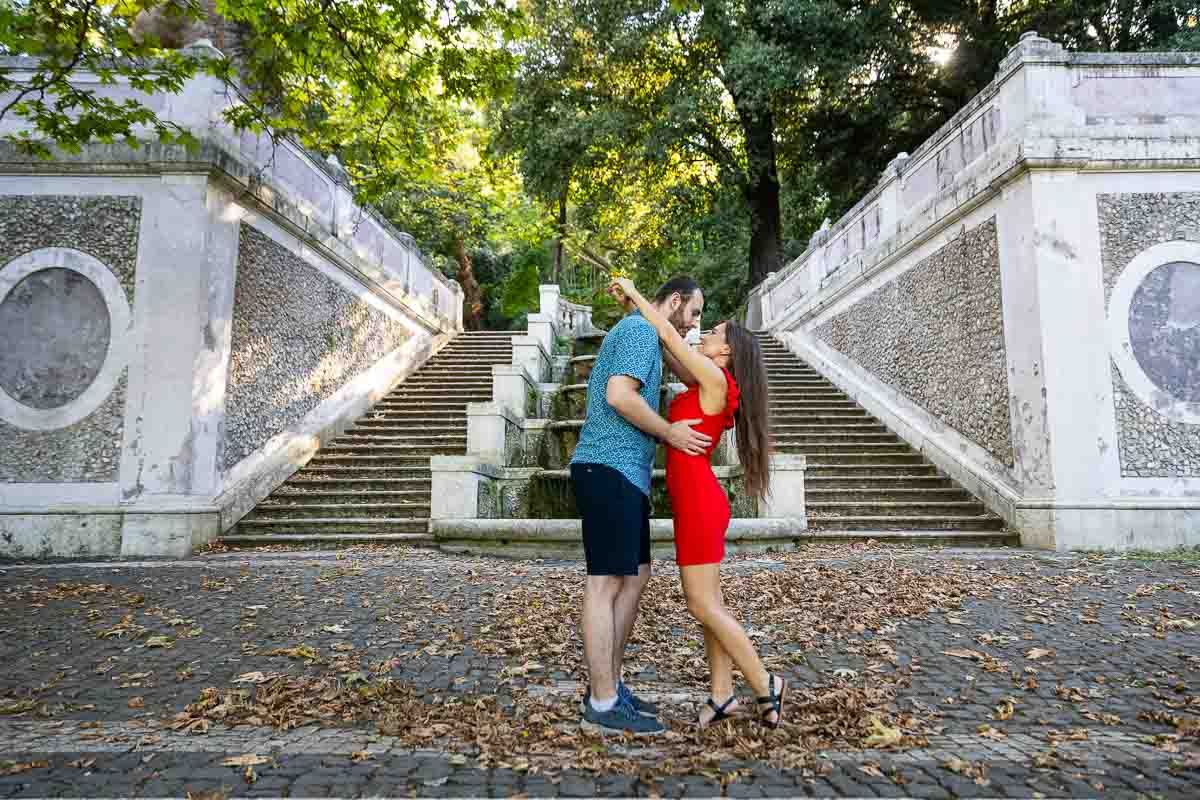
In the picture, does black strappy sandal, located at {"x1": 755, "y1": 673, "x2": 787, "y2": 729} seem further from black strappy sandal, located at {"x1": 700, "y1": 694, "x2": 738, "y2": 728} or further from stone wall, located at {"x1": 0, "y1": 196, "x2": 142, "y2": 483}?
stone wall, located at {"x1": 0, "y1": 196, "x2": 142, "y2": 483}

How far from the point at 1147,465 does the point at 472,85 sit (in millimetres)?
8189

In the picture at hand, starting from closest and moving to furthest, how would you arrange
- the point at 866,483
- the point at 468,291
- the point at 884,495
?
the point at 884,495 < the point at 866,483 < the point at 468,291

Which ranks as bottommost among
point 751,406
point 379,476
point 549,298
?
point 379,476

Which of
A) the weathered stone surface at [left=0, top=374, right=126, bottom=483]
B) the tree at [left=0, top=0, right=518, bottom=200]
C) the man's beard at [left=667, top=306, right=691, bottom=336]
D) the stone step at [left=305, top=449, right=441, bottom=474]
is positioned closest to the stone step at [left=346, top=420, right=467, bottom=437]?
the stone step at [left=305, top=449, right=441, bottom=474]

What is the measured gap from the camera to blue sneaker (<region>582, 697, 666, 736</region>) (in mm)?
2701

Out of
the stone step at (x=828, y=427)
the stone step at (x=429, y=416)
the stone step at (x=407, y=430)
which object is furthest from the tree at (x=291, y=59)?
the stone step at (x=828, y=427)

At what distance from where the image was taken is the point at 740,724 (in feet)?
9.20

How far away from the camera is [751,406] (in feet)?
9.99

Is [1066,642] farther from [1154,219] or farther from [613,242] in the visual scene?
[613,242]

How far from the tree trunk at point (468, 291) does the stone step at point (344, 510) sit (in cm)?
1581

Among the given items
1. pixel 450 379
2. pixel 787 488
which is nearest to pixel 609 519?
pixel 787 488

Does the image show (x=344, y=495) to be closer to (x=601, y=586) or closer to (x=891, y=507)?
(x=891, y=507)

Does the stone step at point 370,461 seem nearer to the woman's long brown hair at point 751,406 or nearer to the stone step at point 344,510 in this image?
the stone step at point 344,510

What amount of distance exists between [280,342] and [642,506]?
8.42m
